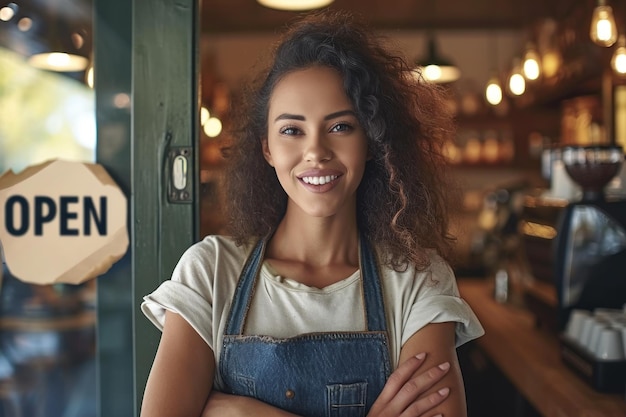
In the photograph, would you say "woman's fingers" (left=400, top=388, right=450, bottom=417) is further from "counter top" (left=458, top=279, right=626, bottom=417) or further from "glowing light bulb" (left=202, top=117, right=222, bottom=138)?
"glowing light bulb" (left=202, top=117, right=222, bottom=138)

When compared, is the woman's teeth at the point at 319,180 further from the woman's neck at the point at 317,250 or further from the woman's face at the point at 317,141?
the woman's neck at the point at 317,250

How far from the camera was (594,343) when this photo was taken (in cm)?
209

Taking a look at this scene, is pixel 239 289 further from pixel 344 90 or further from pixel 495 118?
pixel 495 118

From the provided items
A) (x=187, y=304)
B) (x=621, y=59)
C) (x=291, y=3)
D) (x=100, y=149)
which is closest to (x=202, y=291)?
(x=187, y=304)

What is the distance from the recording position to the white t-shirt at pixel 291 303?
4.69ft

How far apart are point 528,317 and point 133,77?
2182mm

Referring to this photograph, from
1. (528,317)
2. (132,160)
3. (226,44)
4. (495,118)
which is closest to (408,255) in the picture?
(132,160)

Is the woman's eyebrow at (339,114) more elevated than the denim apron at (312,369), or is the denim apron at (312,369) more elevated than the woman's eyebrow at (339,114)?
the woman's eyebrow at (339,114)

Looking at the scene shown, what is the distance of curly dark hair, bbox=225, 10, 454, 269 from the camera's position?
1.52 metres

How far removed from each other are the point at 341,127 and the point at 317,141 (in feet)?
0.23

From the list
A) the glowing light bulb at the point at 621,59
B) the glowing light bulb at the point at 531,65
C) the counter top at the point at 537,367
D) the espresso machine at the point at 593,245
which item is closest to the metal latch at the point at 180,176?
the counter top at the point at 537,367

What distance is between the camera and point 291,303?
1.47m

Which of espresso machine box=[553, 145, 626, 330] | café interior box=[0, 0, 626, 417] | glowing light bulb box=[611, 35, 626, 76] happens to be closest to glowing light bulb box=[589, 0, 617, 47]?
café interior box=[0, 0, 626, 417]

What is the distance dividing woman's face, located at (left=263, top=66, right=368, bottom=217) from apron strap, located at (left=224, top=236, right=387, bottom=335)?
0.48 feet
